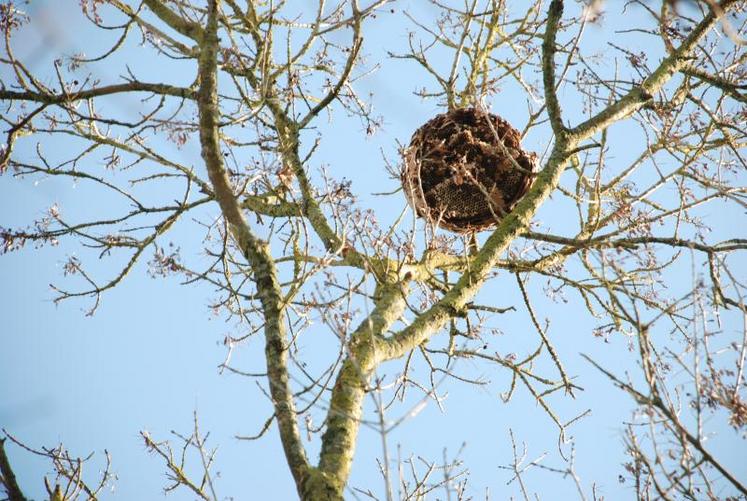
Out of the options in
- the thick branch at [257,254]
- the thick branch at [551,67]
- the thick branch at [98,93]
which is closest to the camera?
the thick branch at [257,254]

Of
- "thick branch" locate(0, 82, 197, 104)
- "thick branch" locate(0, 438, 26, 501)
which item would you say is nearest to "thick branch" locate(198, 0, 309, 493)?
"thick branch" locate(0, 82, 197, 104)

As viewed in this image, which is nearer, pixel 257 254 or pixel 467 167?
pixel 257 254

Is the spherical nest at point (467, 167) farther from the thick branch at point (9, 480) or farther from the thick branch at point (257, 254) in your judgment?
the thick branch at point (9, 480)

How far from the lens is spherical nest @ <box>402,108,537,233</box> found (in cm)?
350

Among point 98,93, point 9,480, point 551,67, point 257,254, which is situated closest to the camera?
point 9,480

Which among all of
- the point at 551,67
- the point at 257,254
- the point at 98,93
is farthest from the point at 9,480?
the point at 551,67

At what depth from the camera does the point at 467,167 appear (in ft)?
11.4

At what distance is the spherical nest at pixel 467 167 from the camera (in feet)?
11.5

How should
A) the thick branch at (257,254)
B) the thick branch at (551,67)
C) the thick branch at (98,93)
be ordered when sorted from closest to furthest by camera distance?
the thick branch at (257,254), the thick branch at (98,93), the thick branch at (551,67)

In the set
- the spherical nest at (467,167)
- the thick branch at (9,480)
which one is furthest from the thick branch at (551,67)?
the thick branch at (9,480)

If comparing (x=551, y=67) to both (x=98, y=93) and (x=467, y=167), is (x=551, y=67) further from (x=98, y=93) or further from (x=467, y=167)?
(x=98, y=93)

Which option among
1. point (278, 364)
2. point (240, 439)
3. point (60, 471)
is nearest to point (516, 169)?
point (278, 364)

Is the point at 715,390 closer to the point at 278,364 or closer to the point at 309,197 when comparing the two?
the point at 278,364

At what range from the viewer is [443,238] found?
399cm
